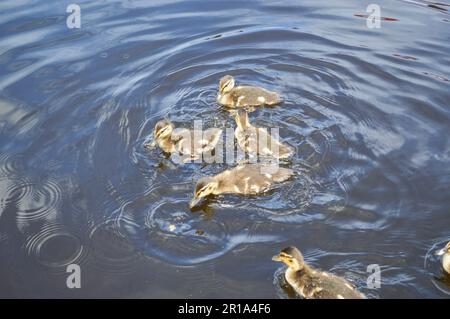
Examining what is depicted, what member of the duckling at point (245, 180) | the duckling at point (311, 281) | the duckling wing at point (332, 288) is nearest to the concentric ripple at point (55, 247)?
the duckling at point (245, 180)

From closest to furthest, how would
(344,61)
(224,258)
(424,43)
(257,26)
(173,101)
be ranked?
1. (224,258)
2. (173,101)
3. (344,61)
4. (424,43)
5. (257,26)

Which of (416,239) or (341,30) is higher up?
(341,30)

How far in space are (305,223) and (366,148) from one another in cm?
128

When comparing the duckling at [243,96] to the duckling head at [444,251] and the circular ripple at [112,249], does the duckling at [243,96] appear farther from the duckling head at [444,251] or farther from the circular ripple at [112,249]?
the duckling head at [444,251]

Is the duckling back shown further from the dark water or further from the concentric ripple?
the concentric ripple

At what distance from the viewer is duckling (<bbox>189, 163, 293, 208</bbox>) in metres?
4.99

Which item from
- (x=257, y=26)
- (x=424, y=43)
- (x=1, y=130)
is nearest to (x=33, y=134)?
(x=1, y=130)

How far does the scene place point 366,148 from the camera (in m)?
5.49

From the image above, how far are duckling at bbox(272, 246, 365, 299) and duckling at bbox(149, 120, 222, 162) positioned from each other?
1735mm

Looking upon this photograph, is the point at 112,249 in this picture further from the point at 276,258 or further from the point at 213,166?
the point at 213,166

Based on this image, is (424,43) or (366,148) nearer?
(366,148)

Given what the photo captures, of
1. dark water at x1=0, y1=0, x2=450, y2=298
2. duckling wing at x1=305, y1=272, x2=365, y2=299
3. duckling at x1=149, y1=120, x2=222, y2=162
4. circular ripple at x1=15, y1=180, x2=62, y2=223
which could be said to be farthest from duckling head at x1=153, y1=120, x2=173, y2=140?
duckling wing at x1=305, y1=272, x2=365, y2=299
